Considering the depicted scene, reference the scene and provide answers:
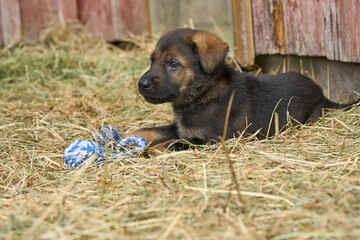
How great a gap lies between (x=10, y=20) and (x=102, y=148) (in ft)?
19.9

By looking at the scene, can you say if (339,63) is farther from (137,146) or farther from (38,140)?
(38,140)

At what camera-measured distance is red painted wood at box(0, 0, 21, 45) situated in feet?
29.0

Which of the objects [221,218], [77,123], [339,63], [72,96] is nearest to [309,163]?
[221,218]

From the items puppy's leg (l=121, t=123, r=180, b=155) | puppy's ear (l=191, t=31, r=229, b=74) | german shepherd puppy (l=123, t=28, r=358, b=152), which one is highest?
puppy's ear (l=191, t=31, r=229, b=74)

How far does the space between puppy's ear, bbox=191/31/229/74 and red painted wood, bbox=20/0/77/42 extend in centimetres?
593

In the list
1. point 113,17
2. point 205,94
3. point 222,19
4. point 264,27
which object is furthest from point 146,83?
point 113,17

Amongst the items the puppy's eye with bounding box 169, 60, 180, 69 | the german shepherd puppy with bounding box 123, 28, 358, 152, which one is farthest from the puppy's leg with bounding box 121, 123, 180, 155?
the puppy's eye with bounding box 169, 60, 180, 69

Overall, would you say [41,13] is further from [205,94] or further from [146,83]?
[205,94]

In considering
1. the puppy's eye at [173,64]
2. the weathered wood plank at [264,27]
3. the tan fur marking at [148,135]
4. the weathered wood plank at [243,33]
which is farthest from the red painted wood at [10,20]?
the puppy's eye at [173,64]

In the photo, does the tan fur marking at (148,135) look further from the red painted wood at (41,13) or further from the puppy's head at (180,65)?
the red painted wood at (41,13)

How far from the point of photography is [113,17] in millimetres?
9305

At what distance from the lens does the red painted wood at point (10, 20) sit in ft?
29.0

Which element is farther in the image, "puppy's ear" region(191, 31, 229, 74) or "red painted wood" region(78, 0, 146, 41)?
"red painted wood" region(78, 0, 146, 41)

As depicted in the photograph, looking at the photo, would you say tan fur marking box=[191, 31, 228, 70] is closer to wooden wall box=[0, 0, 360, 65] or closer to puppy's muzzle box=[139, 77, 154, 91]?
puppy's muzzle box=[139, 77, 154, 91]
